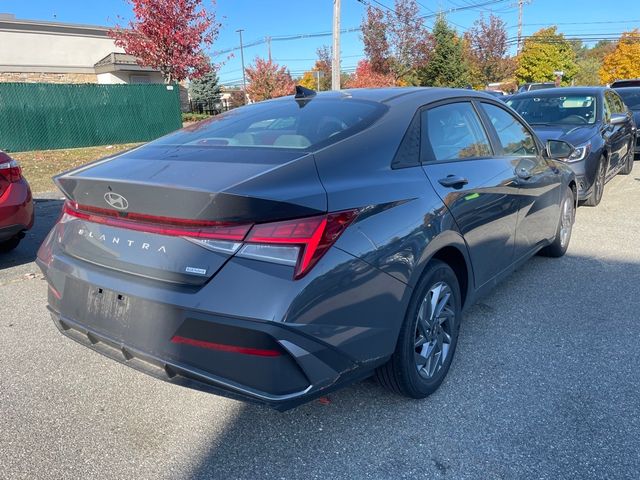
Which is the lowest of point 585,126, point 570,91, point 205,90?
point 585,126

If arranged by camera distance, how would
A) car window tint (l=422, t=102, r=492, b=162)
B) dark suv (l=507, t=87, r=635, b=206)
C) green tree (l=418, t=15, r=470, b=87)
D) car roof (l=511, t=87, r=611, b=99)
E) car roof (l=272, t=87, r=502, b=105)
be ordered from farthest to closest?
green tree (l=418, t=15, r=470, b=87)
car roof (l=511, t=87, r=611, b=99)
dark suv (l=507, t=87, r=635, b=206)
car roof (l=272, t=87, r=502, b=105)
car window tint (l=422, t=102, r=492, b=162)

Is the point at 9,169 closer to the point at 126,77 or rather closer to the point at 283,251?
the point at 283,251

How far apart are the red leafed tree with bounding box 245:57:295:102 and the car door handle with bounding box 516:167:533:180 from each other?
37.1m

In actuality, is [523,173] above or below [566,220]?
above

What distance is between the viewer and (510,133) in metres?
3.96

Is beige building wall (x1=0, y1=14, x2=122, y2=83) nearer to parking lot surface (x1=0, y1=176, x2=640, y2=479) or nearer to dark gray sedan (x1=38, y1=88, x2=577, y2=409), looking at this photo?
parking lot surface (x1=0, y1=176, x2=640, y2=479)

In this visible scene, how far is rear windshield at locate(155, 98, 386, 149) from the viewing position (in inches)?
104

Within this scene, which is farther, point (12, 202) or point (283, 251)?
point (12, 202)

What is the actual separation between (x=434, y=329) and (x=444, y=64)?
37.7 metres

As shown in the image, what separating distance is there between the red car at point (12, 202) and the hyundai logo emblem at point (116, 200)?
3.18 metres

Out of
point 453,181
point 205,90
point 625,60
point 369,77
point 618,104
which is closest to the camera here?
point 453,181

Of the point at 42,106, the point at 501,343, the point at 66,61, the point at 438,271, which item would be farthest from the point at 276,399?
the point at 66,61

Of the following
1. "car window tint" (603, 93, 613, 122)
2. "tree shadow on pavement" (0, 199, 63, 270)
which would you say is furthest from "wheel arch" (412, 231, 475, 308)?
"car window tint" (603, 93, 613, 122)

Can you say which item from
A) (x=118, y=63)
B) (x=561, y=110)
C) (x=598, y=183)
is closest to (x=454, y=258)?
(x=598, y=183)
